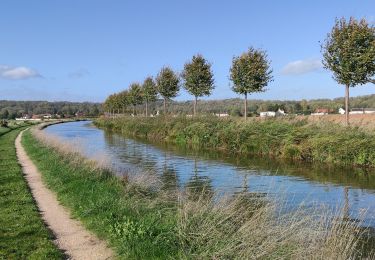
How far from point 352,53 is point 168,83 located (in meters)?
28.9

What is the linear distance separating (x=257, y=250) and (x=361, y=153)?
15.9m

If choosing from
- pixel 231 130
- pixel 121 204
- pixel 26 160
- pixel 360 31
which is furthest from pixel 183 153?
pixel 121 204

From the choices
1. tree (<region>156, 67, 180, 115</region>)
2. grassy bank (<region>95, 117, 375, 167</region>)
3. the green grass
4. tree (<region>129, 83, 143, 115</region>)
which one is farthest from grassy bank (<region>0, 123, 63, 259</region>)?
tree (<region>129, 83, 143, 115</region>)

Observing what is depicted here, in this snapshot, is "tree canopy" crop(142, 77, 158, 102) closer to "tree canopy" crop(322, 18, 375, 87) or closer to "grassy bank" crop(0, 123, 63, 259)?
"tree canopy" crop(322, 18, 375, 87)

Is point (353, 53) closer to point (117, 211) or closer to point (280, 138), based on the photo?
point (280, 138)

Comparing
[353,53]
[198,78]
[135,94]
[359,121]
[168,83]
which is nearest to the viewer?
[353,53]

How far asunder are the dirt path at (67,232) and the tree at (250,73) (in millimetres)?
22391

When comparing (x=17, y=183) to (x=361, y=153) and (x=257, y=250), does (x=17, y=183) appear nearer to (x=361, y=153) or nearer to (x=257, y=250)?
(x=257, y=250)

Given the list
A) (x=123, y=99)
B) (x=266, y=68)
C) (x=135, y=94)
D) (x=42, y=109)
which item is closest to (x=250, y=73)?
(x=266, y=68)

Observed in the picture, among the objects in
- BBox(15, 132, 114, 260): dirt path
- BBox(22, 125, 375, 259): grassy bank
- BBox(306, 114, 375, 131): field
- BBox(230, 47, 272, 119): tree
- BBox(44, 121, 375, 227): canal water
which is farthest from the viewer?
BBox(230, 47, 272, 119): tree

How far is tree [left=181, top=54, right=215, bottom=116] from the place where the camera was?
4166 cm

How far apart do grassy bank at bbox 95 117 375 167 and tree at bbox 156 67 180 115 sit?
30.3 feet

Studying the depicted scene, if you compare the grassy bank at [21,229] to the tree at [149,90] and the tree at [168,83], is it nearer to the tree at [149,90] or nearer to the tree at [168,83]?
the tree at [168,83]

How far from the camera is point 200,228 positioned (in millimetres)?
7883
